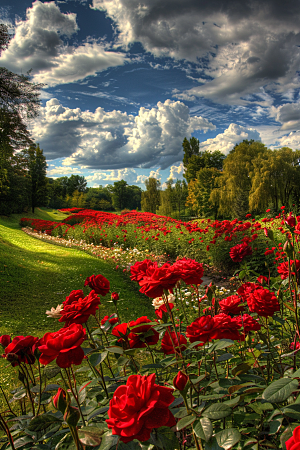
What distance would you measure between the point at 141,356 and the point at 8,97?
8.02m

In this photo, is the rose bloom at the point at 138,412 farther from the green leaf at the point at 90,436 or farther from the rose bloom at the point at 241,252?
the rose bloom at the point at 241,252

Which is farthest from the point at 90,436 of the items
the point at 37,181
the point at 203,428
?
the point at 37,181

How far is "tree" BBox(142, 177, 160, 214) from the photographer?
115 feet

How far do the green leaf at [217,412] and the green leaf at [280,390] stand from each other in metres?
0.11

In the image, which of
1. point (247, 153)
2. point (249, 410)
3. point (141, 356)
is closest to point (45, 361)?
point (249, 410)

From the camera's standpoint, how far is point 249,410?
39.8 inches

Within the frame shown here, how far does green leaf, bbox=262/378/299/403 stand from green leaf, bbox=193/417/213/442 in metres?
0.15

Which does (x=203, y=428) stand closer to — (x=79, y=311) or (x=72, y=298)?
(x=79, y=311)

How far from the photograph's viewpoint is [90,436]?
67 centimetres

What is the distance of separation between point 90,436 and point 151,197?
34807 mm

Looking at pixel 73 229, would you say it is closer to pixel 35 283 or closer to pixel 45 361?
pixel 35 283

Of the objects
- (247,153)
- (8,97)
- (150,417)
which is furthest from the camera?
(247,153)

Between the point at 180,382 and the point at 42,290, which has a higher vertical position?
the point at 180,382

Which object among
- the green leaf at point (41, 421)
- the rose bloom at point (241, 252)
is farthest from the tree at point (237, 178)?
the green leaf at point (41, 421)
